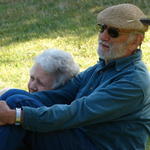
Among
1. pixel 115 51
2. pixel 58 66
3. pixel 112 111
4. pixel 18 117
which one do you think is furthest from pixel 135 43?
pixel 18 117

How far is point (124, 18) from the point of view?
3264mm

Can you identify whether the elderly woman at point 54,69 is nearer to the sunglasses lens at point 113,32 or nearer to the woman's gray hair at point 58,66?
the woman's gray hair at point 58,66

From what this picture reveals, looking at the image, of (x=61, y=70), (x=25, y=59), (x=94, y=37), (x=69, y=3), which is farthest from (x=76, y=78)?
(x=69, y=3)

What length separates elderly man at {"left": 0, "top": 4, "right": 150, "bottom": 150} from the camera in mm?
3105

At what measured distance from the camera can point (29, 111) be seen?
3.13m

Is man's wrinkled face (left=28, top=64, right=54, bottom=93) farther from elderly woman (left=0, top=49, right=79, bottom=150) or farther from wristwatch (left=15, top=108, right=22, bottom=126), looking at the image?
wristwatch (left=15, top=108, right=22, bottom=126)

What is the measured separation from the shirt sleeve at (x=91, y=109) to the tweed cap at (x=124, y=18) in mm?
383

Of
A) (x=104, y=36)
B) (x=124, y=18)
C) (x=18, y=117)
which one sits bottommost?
(x=18, y=117)

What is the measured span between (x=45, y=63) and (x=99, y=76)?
613mm

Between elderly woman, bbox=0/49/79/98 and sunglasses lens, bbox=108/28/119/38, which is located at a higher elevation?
sunglasses lens, bbox=108/28/119/38

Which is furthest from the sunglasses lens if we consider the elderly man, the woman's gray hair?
the woman's gray hair

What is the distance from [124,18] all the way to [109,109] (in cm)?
61

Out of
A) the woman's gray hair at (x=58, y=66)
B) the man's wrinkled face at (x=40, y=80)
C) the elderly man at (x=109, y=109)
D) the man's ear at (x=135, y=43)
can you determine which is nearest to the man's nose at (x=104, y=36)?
the elderly man at (x=109, y=109)

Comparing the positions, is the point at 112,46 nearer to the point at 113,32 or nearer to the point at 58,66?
the point at 113,32
